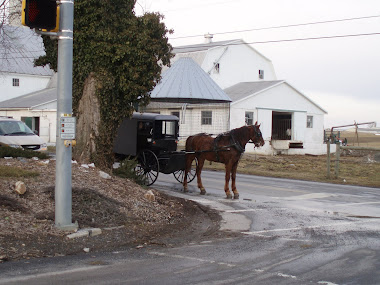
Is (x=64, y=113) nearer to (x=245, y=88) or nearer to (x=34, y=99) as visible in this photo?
(x=245, y=88)

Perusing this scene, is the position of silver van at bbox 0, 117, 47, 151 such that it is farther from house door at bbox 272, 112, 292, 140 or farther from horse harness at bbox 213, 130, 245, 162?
house door at bbox 272, 112, 292, 140

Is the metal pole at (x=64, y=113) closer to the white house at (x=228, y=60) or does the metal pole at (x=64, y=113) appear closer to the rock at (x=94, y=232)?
the rock at (x=94, y=232)

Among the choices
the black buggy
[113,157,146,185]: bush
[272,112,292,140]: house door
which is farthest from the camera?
[272,112,292,140]: house door

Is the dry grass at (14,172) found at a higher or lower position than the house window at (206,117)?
lower

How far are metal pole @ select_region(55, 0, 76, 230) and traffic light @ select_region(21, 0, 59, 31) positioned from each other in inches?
10.3

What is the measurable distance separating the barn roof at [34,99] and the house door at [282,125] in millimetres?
18736

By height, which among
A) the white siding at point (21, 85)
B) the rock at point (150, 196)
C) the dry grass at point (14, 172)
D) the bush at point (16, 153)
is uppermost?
the white siding at point (21, 85)

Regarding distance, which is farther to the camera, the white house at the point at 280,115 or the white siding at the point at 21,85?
the white siding at the point at 21,85

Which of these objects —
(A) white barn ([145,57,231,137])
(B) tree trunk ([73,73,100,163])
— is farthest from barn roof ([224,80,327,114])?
(B) tree trunk ([73,73,100,163])

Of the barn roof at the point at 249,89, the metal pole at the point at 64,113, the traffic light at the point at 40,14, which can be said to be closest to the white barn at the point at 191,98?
the barn roof at the point at 249,89

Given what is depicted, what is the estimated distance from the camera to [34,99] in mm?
47312

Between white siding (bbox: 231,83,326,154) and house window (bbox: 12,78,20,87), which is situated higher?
house window (bbox: 12,78,20,87)

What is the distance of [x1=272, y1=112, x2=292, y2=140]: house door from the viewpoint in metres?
42.7

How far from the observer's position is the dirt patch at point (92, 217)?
8500 millimetres
